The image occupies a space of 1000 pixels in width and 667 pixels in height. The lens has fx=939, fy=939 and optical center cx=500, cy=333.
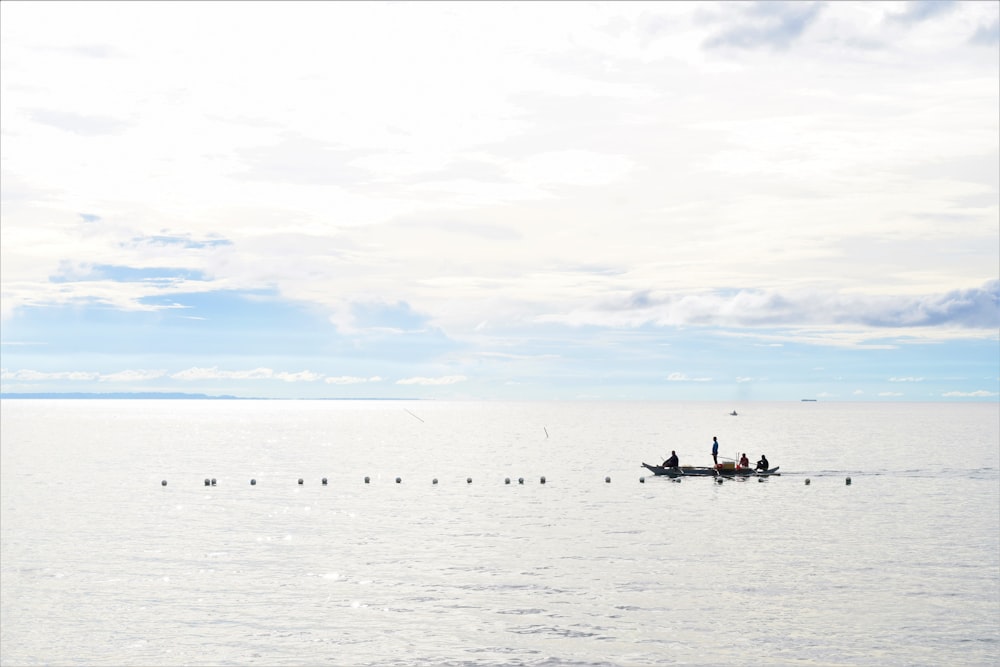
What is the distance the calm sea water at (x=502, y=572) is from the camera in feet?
125

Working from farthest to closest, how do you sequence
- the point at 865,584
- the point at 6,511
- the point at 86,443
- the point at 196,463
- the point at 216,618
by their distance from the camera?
the point at 86,443, the point at 196,463, the point at 6,511, the point at 865,584, the point at 216,618

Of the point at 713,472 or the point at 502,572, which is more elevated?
the point at 713,472

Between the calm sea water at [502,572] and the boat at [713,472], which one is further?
the boat at [713,472]

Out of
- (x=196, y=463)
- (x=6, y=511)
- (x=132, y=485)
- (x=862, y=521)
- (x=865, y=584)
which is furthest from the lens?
(x=196, y=463)

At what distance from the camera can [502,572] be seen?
5156 centimetres

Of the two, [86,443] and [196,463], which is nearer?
[196,463]

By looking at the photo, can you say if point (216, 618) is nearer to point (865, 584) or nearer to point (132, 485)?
point (865, 584)

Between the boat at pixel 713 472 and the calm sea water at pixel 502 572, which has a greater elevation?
the boat at pixel 713 472

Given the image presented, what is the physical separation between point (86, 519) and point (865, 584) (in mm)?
56703

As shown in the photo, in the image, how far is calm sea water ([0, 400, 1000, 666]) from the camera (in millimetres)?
38219

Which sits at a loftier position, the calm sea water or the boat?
the boat

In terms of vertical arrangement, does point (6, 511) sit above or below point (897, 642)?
above

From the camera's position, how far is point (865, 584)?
48.2 metres

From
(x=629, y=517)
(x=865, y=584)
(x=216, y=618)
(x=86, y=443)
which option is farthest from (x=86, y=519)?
(x=86, y=443)
